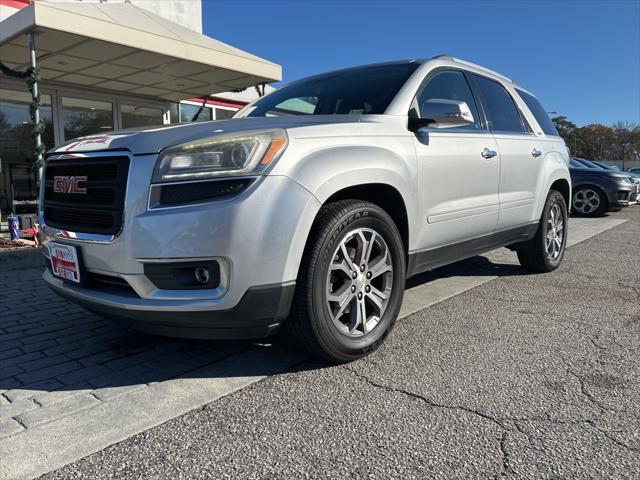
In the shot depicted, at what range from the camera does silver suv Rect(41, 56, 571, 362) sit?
7.48 ft

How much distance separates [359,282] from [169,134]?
1.26 m

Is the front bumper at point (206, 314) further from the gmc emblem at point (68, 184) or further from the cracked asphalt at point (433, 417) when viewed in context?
the gmc emblem at point (68, 184)

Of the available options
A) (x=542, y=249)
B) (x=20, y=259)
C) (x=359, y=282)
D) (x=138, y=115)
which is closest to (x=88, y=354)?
(x=359, y=282)

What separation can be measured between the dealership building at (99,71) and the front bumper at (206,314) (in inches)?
225

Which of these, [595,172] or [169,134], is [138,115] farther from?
[595,172]

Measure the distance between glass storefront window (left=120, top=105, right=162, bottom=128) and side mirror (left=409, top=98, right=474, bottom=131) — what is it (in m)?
9.91

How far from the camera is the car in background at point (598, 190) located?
12328 millimetres

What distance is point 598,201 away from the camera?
12.4 metres

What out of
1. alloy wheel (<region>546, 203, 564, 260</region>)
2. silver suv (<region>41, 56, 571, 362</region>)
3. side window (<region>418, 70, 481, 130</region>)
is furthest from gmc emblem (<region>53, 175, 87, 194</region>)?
alloy wheel (<region>546, 203, 564, 260</region>)

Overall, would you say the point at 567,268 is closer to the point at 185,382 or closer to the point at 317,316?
the point at 317,316

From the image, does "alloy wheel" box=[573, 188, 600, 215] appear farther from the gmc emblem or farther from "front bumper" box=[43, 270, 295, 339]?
the gmc emblem

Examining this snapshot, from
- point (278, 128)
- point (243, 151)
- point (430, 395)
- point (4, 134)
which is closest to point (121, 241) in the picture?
point (243, 151)

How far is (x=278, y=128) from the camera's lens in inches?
96.1

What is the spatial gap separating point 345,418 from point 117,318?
121cm
